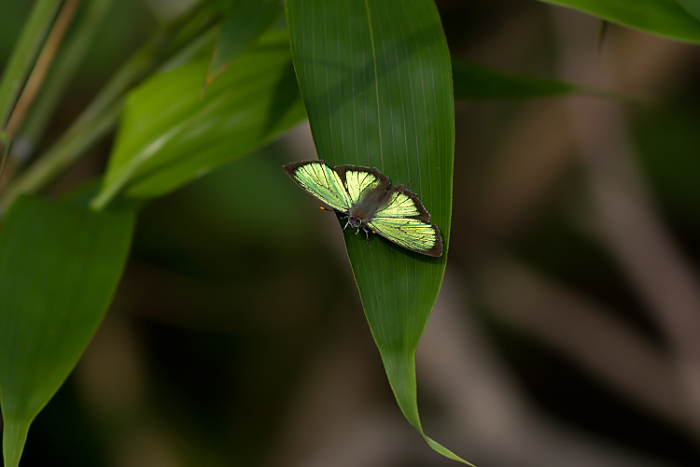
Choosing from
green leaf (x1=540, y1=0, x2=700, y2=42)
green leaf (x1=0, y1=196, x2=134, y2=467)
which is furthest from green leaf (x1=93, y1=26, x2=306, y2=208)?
green leaf (x1=540, y1=0, x2=700, y2=42)

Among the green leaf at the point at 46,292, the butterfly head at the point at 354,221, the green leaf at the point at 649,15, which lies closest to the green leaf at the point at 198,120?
the green leaf at the point at 46,292

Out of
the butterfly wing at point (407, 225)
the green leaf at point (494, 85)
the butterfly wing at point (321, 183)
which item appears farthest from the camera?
the green leaf at point (494, 85)

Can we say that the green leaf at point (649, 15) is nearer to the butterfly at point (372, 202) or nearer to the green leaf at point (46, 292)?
the butterfly at point (372, 202)

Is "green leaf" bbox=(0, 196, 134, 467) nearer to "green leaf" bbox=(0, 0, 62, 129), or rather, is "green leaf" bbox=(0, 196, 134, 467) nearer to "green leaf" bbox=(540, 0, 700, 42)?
"green leaf" bbox=(0, 0, 62, 129)

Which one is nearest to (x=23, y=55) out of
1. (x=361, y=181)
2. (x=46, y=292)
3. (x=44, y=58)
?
(x=44, y=58)

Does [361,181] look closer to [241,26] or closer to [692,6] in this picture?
[241,26]

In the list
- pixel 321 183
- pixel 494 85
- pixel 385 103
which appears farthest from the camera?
pixel 494 85

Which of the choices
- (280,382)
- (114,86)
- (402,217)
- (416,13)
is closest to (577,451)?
(280,382)
